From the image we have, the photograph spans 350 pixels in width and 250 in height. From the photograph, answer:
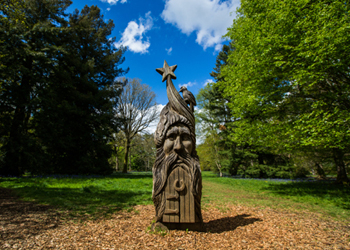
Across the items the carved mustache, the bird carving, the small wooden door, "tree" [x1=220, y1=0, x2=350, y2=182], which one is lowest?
the small wooden door

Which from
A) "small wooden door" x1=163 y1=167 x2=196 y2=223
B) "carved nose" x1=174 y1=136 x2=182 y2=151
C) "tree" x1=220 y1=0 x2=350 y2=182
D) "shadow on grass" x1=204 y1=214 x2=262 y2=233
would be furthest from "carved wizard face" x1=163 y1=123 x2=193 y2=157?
"tree" x1=220 y1=0 x2=350 y2=182

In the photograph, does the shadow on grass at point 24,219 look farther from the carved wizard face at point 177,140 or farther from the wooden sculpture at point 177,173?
the carved wizard face at point 177,140

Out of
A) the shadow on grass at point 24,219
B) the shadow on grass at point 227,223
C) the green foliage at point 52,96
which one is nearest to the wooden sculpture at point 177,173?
the shadow on grass at point 227,223

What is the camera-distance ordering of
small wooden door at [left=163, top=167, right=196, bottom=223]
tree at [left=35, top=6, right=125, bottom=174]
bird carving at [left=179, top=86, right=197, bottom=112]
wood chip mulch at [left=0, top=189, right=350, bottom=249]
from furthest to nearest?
tree at [left=35, top=6, right=125, bottom=174] < bird carving at [left=179, top=86, right=197, bottom=112] < small wooden door at [left=163, top=167, right=196, bottom=223] < wood chip mulch at [left=0, top=189, right=350, bottom=249]

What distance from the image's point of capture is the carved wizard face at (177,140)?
415 cm

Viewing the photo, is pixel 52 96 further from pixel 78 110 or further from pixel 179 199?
pixel 179 199

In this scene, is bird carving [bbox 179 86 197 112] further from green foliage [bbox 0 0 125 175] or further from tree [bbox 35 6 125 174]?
tree [bbox 35 6 125 174]

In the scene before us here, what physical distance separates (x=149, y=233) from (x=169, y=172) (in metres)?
1.37

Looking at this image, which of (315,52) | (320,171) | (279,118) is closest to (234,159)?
(320,171)

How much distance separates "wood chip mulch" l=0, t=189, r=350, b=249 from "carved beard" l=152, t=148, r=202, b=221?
0.61 m

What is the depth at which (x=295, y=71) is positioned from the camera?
6738 mm

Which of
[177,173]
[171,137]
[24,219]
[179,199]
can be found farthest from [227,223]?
[24,219]

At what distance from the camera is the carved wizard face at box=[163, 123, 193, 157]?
415 cm

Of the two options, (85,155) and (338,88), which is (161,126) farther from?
(85,155)
